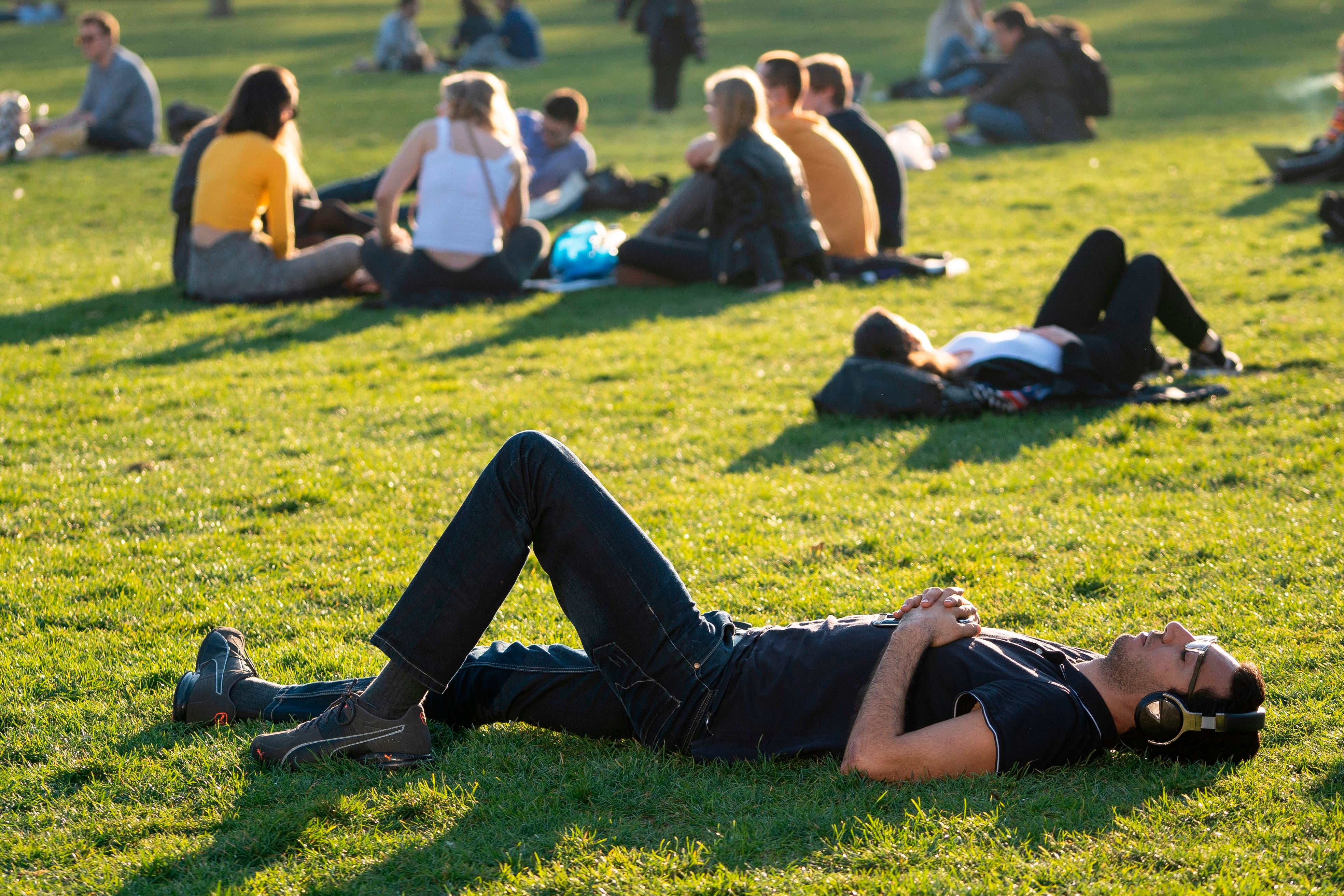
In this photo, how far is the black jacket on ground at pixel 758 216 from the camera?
36.4 ft

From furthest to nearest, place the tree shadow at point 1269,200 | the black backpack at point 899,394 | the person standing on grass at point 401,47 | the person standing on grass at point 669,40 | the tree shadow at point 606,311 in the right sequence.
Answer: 1. the person standing on grass at point 401,47
2. the person standing on grass at point 669,40
3. the tree shadow at point 1269,200
4. the tree shadow at point 606,311
5. the black backpack at point 899,394

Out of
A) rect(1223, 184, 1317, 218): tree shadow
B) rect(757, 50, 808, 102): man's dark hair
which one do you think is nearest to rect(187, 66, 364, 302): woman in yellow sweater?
rect(757, 50, 808, 102): man's dark hair

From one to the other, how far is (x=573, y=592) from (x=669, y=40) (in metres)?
21.4

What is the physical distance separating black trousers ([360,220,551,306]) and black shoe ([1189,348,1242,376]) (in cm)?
573

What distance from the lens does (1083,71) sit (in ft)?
62.9

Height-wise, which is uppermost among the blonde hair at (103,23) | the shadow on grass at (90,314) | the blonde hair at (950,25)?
the blonde hair at (950,25)

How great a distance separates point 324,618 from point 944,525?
9.72ft

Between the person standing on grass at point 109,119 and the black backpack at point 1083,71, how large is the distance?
13445 mm

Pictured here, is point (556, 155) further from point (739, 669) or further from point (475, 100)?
point (739, 669)

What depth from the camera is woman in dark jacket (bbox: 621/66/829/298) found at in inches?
436

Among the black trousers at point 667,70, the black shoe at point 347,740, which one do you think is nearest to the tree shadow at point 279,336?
the black shoe at point 347,740

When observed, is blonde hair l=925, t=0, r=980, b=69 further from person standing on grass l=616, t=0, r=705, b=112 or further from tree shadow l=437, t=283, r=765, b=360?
tree shadow l=437, t=283, r=765, b=360

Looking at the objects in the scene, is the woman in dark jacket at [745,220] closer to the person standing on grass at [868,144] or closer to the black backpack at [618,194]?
the person standing on grass at [868,144]

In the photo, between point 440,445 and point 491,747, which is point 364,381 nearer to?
point 440,445
